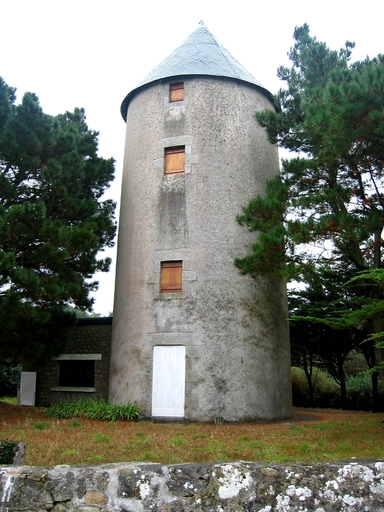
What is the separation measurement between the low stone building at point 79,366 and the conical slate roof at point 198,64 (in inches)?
322

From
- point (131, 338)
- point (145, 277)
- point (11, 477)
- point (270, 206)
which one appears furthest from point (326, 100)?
point (11, 477)

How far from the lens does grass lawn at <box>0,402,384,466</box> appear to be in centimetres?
900

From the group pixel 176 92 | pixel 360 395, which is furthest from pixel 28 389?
pixel 360 395

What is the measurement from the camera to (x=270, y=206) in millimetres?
14422

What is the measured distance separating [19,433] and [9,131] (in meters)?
8.49

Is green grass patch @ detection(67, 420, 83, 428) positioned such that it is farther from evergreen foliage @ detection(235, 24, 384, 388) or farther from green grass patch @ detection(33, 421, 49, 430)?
evergreen foliage @ detection(235, 24, 384, 388)

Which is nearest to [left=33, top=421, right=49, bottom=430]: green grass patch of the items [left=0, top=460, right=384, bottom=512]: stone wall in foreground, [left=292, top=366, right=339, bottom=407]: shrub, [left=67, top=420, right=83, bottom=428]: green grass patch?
[left=67, top=420, right=83, bottom=428]: green grass patch

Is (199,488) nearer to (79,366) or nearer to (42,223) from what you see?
(42,223)

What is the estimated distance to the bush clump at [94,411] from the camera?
1539 cm

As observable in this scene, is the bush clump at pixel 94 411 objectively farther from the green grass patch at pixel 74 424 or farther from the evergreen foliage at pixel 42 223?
the evergreen foliage at pixel 42 223

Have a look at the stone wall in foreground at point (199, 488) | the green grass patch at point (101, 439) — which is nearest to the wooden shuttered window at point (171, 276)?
the green grass patch at point (101, 439)

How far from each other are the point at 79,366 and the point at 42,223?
6.67 m

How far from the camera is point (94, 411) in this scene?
15805mm

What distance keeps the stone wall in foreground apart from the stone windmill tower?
11.9 m
